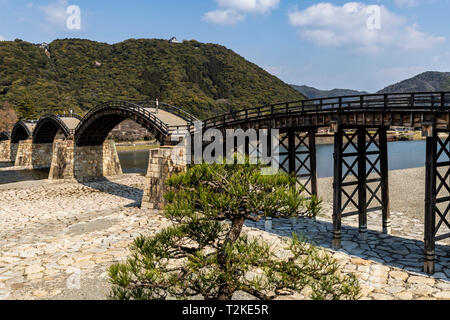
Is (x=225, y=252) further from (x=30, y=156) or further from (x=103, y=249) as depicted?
(x=30, y=156)

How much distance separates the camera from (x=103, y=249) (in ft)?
48.2

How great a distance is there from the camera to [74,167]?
37.6 meters

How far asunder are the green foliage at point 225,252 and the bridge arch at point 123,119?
635 inches

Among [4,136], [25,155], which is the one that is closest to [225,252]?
[25,155]

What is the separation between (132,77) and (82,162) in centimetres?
10999

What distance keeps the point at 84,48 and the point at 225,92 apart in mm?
76906

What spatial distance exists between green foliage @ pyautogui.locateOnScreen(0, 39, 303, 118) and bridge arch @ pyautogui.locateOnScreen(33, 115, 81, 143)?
3134 cm

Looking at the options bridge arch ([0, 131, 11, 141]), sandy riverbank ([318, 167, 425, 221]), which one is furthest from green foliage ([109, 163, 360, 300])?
bridge arch ([0, 131, 11, 141])

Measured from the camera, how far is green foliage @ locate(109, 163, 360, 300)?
6.16 meters

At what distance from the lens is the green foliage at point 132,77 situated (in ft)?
348

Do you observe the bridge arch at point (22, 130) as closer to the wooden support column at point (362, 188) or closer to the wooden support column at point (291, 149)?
the wooden support column at point (291, 149)

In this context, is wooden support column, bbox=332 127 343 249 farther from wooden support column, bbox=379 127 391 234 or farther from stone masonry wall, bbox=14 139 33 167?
stone masonry wall, bbox=14 139 33 167
